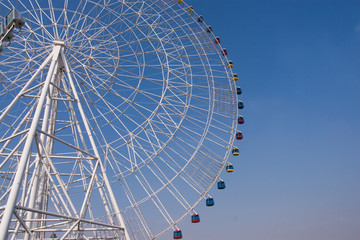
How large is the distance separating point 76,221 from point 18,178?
12.0 ft

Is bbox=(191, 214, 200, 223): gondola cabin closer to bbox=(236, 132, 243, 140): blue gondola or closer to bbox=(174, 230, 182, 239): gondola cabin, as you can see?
bbox=(174, 230, 182, 239): gondola cabin

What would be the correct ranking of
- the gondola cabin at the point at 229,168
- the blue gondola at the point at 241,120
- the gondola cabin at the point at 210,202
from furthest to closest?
the blue gondola at the point at 241,120 < the gondola cabin at the point at 229,168 < the gondola cabin at the point at 210,202

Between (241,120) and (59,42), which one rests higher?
(59,42)

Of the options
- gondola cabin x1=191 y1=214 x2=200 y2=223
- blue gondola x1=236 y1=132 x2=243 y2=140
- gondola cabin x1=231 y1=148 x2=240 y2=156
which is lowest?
gondola cabin x1=191 y1=214 x2=200 y2=223

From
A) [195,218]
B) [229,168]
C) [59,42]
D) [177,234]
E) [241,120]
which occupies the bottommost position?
[177,234]

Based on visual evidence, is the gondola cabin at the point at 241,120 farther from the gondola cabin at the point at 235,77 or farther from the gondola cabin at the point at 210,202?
the gondola cabin at the point at 210,202

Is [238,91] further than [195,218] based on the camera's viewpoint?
Yes

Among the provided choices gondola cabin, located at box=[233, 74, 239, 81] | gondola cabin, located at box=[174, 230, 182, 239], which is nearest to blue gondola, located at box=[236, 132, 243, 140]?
gondola cabin, located at box=[233, 74, 239, 81]

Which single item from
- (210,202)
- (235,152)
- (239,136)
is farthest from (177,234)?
(239,136)

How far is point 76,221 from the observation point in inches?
563

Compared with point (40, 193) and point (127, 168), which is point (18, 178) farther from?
point (127, 168)

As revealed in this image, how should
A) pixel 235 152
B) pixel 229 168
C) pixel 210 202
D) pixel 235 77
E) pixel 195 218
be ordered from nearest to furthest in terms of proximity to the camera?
1. pixel 195 218
2. pixel 210 202
3. pixel 229 168
4. pixel 235 152
5. pixel 235 77

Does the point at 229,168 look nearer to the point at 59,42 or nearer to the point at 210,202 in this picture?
the point at 210,202

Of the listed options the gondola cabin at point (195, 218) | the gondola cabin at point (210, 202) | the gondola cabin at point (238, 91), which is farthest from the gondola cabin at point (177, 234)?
the gondola cabin at point (238, 91)
